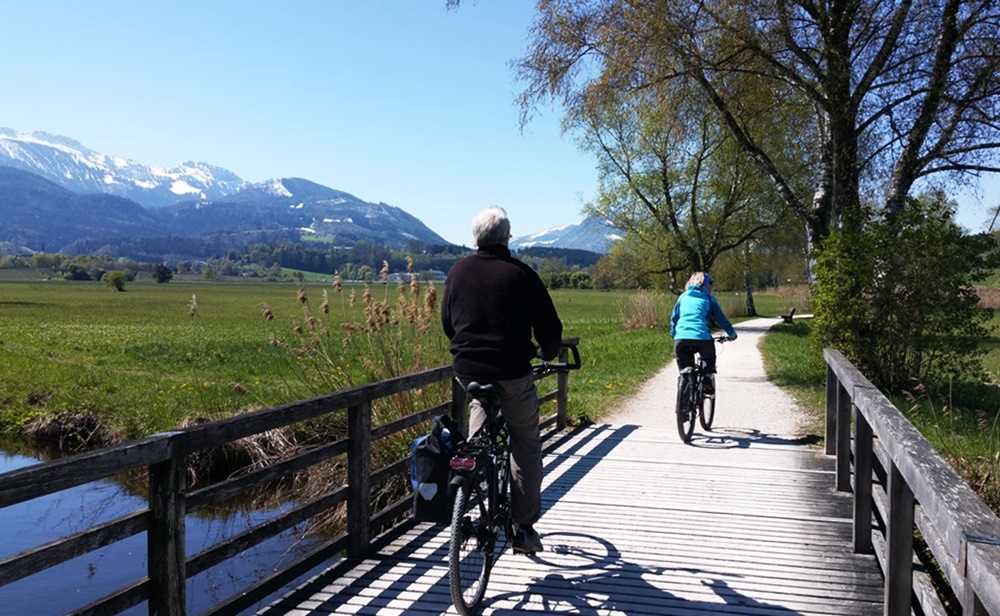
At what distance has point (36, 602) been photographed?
773 cm

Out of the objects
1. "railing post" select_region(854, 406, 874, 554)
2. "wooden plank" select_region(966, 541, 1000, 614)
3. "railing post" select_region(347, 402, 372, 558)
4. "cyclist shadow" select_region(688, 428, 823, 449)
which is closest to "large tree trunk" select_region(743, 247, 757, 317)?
"cyclist shadow" select_region(688, 428, 823, 449)

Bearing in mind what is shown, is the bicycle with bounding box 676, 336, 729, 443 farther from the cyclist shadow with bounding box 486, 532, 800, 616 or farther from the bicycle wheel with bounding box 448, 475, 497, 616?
the bicycle wheel with bounding box 448, 475, 497, 616

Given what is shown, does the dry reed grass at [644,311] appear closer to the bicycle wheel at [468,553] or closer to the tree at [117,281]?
the bicycle wheel at [468,553]

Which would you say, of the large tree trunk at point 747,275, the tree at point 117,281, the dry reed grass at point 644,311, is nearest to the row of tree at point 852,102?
the dry reed grass at point 644,311

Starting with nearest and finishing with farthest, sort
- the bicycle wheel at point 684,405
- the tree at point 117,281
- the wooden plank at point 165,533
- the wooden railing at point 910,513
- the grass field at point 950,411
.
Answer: the wooden railing at point 910,513
the wooden plank at point 165,533
the grass field at point 950,411
the bicycle wheel at point 684,405
the tree at point 117,281

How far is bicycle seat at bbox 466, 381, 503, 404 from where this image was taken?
4797mm

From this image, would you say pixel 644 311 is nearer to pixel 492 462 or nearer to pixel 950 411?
pixel 950 411

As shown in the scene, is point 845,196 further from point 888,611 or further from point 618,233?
point 618,233

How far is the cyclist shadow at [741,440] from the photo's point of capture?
1005 centimetres

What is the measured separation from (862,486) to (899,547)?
157 cm

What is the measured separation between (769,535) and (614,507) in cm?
130

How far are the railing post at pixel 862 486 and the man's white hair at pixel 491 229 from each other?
2665mm

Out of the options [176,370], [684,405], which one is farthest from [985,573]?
[176,370]

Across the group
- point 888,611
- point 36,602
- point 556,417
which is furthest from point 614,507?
point 36,602
